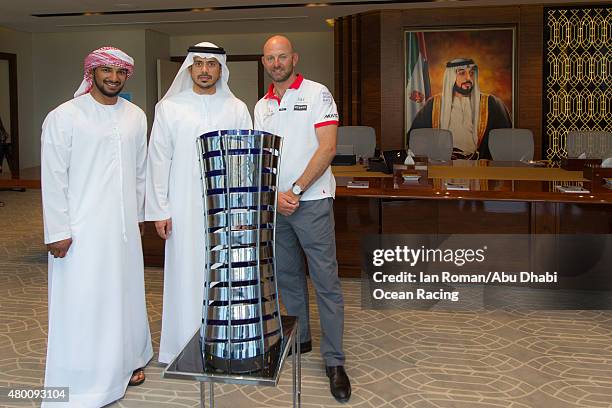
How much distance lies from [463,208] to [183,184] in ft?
8.07

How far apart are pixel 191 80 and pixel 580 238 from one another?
9.99 ft

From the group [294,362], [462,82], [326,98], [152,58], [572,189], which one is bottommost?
[294,362]

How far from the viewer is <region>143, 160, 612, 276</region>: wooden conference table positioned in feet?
15.3

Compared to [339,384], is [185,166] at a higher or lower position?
higher

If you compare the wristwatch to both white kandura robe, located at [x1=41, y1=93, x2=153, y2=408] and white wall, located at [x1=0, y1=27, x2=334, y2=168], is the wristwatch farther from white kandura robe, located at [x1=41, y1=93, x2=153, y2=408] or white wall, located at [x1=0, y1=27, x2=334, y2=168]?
white wall, located at [x1=0, y1=27, x2=334, y2=168]

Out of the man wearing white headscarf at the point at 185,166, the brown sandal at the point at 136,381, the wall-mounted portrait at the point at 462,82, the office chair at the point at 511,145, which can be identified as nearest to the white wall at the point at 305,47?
the wall-mounted portrait at the point at 462,82

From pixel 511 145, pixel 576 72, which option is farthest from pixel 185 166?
pixel 576 72

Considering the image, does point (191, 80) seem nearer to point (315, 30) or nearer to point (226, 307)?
point (226, 307)

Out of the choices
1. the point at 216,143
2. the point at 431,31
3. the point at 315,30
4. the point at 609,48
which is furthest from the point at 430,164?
the point at 315,30

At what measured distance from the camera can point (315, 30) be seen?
1252cm

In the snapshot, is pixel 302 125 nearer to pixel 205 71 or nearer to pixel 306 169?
pixel 306 169

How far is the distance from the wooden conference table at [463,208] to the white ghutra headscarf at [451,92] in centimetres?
384

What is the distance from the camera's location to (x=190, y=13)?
400 inches

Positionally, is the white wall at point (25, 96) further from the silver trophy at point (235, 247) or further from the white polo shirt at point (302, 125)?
the silver trophy at point (235, 247)
